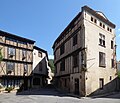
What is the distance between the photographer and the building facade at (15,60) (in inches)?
1091

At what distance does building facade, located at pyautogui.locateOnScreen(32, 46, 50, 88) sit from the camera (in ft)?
113

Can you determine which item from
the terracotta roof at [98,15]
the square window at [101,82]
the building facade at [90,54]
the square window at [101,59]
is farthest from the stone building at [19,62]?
the square window at [101,82]

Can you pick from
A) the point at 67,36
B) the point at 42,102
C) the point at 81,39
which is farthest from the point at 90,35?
the point at 42,102

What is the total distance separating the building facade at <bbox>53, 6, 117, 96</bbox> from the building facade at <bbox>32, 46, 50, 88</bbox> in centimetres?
913

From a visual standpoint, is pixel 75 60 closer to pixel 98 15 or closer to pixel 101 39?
pixel 101 39

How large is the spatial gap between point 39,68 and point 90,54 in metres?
17.4

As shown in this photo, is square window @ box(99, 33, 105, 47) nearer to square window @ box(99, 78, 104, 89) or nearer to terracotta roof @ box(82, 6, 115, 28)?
terracotta roof @ box(82, 6, 115, 28)

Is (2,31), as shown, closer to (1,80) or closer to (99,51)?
(1,80)

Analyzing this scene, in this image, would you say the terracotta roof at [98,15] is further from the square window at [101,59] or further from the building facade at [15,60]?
the building facade at [15,60]

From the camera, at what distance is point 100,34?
23.4 metres

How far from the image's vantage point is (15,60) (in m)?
29.5

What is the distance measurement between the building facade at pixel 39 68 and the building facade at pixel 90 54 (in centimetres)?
913

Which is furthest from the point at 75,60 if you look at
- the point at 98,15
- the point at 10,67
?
the point at 10,67

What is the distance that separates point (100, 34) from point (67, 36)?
5.50 meters
